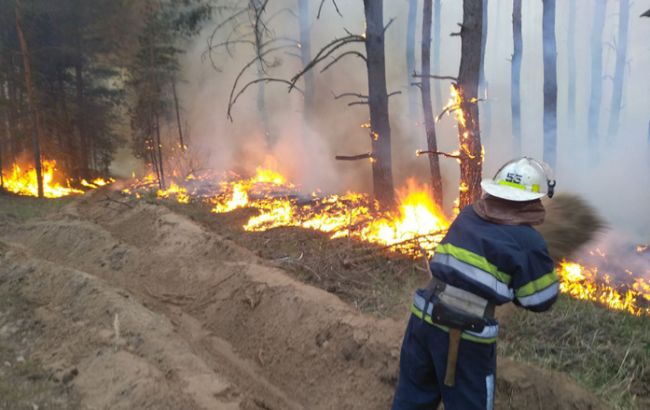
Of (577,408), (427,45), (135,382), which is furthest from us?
(427,45)

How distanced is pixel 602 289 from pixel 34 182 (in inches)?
934

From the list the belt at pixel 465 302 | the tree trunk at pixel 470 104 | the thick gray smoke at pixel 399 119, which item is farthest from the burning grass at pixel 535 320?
the thick gray smoke at pixel 399 119

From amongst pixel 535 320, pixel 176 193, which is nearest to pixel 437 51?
pixel 176 193

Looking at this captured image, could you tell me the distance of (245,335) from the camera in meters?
5.93

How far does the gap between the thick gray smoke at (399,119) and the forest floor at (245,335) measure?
33.4ft

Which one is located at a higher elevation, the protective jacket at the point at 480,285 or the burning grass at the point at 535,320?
the protective jacket at the point at 480,285

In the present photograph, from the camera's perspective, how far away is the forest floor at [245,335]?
397cm

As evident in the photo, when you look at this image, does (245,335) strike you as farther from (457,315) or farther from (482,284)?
(482,284)

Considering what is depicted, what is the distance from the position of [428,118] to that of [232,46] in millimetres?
16173

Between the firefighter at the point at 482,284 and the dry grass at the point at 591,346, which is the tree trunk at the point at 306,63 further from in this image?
the firefighter at the point at 482,284

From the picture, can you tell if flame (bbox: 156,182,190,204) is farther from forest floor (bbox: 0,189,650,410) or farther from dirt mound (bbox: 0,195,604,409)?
forest floor (bbox: 0,189,650,410)

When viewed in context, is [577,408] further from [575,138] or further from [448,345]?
[575,138]

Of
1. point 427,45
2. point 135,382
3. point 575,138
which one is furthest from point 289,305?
point 575,138

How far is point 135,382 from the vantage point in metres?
4.00
